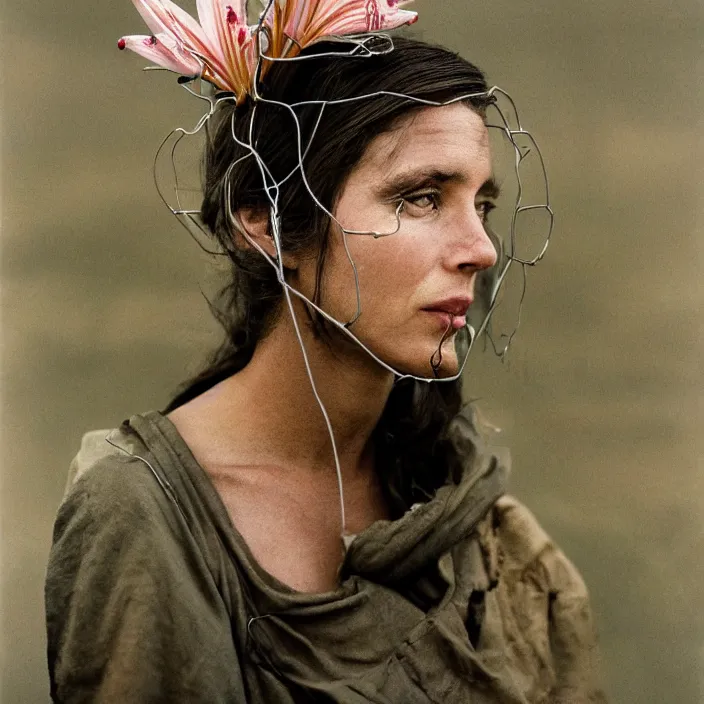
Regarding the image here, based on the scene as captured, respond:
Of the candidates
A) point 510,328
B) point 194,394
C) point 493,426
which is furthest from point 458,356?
point 194,394

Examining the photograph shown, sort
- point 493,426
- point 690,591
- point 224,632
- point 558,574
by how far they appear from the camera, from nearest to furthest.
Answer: point 224,632
point 558,574
point 493,426
point 690,591

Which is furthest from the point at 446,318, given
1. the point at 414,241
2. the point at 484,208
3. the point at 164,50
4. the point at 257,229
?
the point at 164,50

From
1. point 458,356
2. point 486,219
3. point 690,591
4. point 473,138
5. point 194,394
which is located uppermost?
point 473,138

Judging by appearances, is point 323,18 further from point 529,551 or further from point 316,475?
point 529,551

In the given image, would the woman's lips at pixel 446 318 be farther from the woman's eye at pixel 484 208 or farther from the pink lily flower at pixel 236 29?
the pink lily flower at pixel 236 29

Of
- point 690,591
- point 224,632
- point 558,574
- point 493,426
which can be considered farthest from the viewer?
point 690,591

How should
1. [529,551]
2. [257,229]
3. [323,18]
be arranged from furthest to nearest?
[529,551]
[257,229]
[323,18]

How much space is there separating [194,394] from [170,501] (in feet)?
0.98

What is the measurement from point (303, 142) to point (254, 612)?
69 centimetres

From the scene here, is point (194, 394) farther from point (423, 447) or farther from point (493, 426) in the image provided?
point (493, 426)

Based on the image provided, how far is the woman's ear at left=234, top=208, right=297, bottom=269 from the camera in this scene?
67.2 inches

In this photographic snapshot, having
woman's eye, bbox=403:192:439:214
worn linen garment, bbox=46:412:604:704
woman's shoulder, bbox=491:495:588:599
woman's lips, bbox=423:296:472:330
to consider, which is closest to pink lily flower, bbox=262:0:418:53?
woman's eye, bbox=403:192:439:214

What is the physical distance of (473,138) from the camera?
1.65 m

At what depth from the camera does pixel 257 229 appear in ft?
5.62
